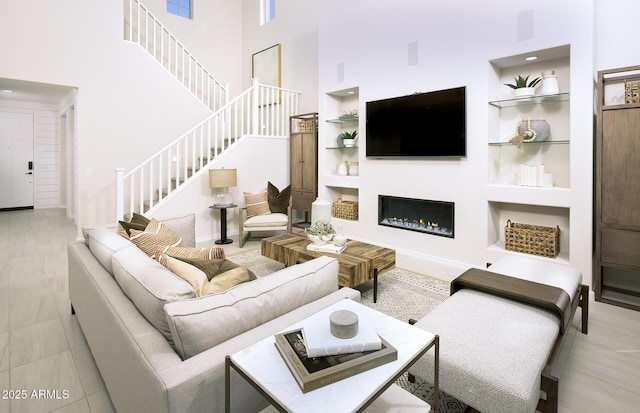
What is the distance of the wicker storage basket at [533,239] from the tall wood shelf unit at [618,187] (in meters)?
0.44

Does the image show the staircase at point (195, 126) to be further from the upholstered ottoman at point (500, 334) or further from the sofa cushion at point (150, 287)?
the upholstered ottoman at point (500, 334)

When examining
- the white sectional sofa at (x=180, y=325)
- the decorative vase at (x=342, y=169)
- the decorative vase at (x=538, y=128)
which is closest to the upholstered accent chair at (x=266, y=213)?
the decorative vase at (x=342, y=169)

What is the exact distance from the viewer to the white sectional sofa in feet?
3.69

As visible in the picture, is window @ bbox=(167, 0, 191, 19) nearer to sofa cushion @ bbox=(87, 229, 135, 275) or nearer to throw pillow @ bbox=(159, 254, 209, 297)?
sofa cushion @ bbox=(87, 229, 135, 275)

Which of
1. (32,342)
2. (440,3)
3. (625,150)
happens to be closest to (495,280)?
(625,150)

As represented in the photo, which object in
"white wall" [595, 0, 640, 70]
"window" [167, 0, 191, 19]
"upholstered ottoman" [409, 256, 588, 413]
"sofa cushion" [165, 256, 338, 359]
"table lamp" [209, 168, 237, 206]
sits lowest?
"upholstered ottoman" [409, 256, 588, 413]

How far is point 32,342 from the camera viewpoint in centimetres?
244

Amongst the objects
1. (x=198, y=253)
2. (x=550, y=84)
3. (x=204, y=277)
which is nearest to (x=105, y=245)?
(x=198, y=253)

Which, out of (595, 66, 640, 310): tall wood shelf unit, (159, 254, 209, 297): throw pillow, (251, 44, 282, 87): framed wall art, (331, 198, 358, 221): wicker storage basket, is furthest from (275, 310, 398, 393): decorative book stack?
(251, 44, 282, 87): framed wall art

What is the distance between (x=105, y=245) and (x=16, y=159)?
8.68 meters

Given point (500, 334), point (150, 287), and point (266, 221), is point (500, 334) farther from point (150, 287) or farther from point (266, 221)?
point (266, 221)

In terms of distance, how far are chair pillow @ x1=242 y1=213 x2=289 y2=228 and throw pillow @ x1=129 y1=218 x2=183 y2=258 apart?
2.74 meters

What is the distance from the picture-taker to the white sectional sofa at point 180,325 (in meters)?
1.13

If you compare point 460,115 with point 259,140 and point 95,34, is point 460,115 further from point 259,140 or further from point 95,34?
point 95,34
